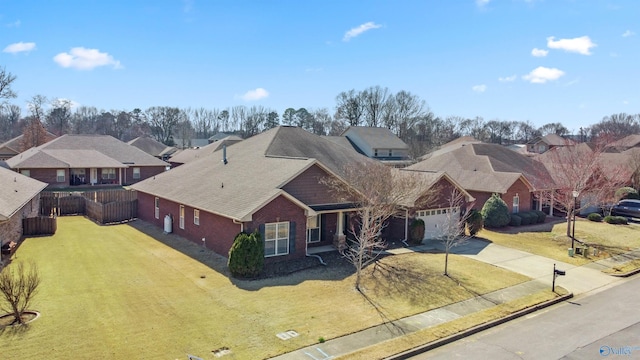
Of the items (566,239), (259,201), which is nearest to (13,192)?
(259,201)

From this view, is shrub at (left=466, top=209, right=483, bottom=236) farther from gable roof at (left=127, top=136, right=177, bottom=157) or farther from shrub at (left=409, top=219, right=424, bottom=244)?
gable roof at (left=127, top=136, right=177, bottom=157)

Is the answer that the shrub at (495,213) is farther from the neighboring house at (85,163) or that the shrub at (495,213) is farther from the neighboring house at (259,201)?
the neighboring house at (85,163)

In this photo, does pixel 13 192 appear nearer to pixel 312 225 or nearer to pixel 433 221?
pixel 312 225

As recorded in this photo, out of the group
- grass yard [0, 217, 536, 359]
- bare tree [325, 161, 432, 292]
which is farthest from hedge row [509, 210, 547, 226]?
grass yard [0, 217, 536, 359]

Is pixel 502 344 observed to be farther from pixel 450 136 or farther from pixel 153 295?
pixel 450 136

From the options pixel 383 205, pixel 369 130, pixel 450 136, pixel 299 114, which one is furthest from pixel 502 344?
pixel 299 114

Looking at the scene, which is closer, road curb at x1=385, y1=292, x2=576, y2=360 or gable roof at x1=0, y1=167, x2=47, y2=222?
road curb at x1=385, y1=292, x2=576, y2=360
